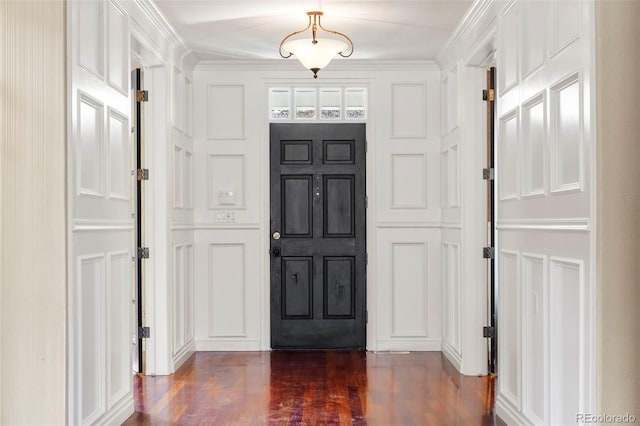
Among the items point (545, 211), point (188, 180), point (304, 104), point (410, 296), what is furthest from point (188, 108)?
point (545, 211)

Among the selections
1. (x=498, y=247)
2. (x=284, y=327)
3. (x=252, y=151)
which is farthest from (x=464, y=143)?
(x=284, y=327)

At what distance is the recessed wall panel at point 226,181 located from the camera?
6.20 meters

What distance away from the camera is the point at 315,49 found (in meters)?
4.53

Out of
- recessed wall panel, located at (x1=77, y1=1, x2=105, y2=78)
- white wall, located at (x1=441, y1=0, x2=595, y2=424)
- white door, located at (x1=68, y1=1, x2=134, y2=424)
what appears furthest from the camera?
recessed wall panel, located at (x1=77, y1=1, x2=105, y2=78)

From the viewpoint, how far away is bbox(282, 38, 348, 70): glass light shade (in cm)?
450

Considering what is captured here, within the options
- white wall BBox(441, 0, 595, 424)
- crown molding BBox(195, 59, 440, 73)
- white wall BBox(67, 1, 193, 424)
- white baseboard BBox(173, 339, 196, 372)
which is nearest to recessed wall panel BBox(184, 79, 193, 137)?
crown molding BBox(195, 59, 440, 73)

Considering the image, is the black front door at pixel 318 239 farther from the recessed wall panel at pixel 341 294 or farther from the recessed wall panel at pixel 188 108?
the recessed wall panel at pixel 188 108

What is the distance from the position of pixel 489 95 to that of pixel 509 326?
6.61ft

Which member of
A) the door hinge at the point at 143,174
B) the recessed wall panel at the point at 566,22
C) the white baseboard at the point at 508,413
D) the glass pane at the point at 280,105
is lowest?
the white baseboard at the point at 508,413

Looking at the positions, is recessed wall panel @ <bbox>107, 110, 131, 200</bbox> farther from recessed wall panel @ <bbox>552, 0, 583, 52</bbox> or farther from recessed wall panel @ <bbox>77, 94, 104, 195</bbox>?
recessed wall panel @ <bbox>552, 0, 583, 52</bbox>

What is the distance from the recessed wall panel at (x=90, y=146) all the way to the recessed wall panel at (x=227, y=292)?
8.66 feet

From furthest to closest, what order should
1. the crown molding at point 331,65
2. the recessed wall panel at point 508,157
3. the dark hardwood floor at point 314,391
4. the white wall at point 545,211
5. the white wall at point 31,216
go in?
the crown molding at point 331,65 → the dark hardwood floor at point 314,391 → the recessed wall panel at point 508,157 → the white wall at point 31,216 → the white wall at point 545,211

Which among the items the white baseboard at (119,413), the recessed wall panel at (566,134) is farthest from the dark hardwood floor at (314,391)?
the recessed wall panel at (566,134)

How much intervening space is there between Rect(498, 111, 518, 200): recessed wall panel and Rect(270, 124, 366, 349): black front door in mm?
2331
